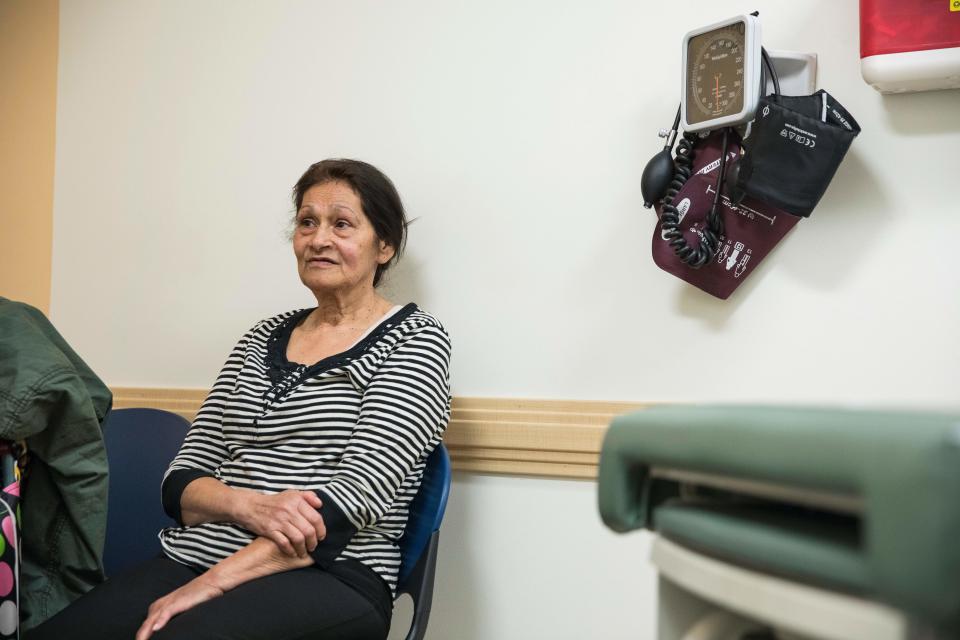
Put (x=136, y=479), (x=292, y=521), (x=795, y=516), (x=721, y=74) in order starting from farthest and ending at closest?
(x=136, y=479), (x=721, y=74), (x=292, y=521), (x=795, y=516)

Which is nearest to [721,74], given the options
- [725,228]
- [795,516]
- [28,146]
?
[725,228]

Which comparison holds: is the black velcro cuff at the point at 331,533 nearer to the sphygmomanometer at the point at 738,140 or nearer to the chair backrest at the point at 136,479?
the chair backrest at the point at 136,479

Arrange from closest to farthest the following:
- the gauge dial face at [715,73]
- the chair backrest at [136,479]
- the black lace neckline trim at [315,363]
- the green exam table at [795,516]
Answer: the green exam table at [795,516] < the gauge dial face at [715,73] < the black lace neckline trim at [315,363] < the chair backrest at [136,479]

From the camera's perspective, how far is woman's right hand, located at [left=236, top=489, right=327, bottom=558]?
1561 millimetres

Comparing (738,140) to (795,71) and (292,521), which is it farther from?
(292,521)

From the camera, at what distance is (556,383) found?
197cm

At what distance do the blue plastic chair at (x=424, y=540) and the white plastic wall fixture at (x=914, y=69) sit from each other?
1037 millimetres

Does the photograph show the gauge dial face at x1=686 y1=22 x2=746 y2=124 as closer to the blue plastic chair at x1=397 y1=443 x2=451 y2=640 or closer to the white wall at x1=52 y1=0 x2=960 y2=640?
the white wall at x1=52 y1=0 x2=960 y2=640

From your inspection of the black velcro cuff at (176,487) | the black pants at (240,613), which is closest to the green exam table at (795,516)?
the black pants at (240,613)

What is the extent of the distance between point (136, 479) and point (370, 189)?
852 mm

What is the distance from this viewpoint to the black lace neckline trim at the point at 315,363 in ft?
5.90

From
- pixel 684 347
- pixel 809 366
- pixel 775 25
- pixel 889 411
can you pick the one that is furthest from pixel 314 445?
pixel 889 411

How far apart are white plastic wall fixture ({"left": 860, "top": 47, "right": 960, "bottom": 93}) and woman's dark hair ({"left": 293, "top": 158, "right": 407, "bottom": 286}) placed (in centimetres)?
98

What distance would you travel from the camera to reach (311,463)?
1714 millimetres
